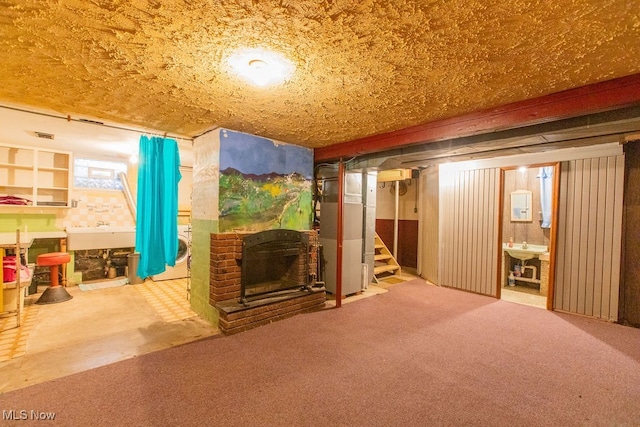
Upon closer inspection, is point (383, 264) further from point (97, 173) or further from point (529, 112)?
point (97, 173)

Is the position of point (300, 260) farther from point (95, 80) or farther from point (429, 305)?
point (95, 80)

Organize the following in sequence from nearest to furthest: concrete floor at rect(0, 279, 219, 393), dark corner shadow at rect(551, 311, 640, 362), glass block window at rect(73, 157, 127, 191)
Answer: concrete floor at rect(0, 279, 219, 393) < dark corner shadow at rect(551, 311, 640, 362) < glass block window at rect(73, 157, 127, 191)

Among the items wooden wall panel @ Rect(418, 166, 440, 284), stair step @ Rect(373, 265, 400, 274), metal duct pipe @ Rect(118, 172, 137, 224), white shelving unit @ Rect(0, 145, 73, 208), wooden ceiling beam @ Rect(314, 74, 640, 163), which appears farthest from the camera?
stair step @ Rect(373, 265, 400, 274)

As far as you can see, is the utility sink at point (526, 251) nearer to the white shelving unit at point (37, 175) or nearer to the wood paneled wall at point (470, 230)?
the wood paneled wall at point (470, 230)

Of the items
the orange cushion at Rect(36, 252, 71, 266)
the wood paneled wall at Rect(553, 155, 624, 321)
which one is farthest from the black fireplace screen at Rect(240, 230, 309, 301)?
the wood paneled wall at Rect(553, 155, 624, 321)

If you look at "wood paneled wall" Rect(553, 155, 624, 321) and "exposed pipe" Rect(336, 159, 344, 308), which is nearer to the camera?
"wood paneled wall" Rect(553, 155, 624, 321)

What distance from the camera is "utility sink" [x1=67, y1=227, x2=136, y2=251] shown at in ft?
15.1

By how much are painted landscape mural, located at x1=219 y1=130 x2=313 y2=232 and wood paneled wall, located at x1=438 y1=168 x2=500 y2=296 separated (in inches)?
104

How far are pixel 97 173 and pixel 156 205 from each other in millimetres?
2928

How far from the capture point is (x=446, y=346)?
281cm

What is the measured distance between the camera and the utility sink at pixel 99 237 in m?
4.59

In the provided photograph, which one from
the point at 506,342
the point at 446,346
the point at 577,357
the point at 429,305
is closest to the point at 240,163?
the point at 446,346

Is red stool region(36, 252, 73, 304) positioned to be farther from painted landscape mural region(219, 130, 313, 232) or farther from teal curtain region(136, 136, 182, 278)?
painted landscape mural region(219, 130, 313, 232)

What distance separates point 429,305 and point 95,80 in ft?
14.9
